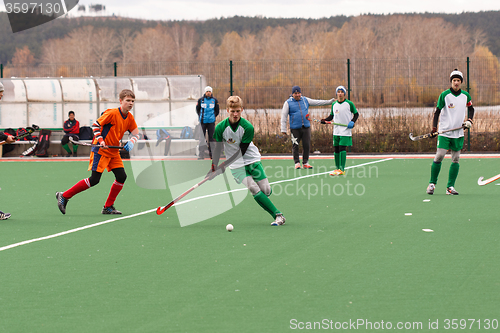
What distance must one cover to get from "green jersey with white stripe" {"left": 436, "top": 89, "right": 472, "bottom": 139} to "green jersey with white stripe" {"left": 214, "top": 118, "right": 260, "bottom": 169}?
4312 mm

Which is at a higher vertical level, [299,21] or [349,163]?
[299,21]

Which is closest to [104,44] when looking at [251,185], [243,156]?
[243,156]

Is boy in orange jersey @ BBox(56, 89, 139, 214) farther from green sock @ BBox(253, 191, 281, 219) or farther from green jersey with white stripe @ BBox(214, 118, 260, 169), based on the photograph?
green sock @ BBox(253, 191, 281, 219)

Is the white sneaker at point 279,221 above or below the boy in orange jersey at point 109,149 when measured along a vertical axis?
below

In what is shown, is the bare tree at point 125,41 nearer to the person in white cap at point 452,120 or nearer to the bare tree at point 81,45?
the bare tree at point 81,45

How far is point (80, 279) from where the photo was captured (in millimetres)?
5496

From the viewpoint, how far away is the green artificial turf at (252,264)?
4.49m

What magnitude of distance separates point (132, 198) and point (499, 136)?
48.7ft

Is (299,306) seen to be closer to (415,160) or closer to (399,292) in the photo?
(399,292)

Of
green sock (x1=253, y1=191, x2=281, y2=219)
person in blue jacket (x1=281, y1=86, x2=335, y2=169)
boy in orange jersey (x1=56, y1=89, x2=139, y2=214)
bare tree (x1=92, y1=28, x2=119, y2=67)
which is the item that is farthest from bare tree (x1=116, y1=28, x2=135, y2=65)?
green sock (x1=253, y1=191, x2=281, y2=219)

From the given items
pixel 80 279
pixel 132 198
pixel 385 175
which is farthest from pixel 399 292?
pixel 385 175


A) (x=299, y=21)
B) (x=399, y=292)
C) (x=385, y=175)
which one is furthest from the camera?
(x=299, y=21)

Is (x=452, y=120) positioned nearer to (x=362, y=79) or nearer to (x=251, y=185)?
(x=251, y=185)

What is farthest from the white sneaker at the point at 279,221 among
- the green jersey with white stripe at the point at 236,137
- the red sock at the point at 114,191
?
the red sock at the point at 114,191
